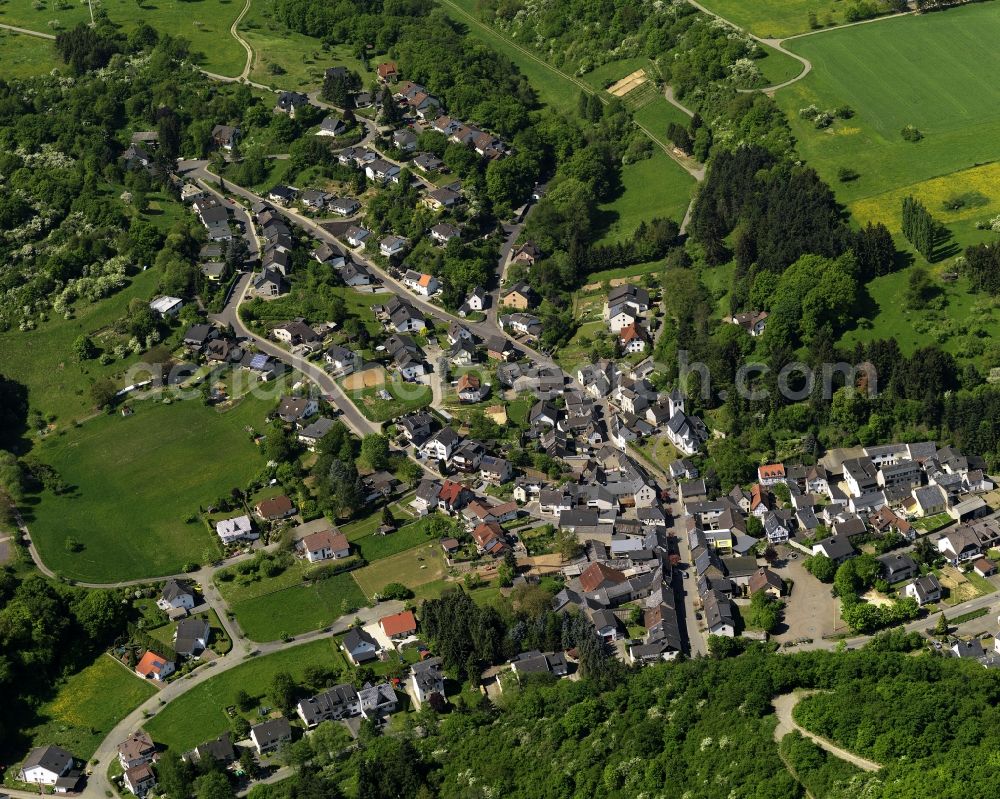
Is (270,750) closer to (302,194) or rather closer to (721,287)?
(721,287)

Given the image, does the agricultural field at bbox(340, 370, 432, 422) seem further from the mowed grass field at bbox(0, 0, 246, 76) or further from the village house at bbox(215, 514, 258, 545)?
the mowed grass field at bbox(0, 0, 246, 76)

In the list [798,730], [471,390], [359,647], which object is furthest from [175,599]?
[798,730]

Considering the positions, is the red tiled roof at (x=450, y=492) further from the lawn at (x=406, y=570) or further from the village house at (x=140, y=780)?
the village house at (x=140, y=780)

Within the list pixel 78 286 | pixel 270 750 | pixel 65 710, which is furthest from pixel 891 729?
pixel 78 286

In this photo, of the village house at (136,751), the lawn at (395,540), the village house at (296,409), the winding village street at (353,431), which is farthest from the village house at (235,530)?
the village house at (136,751)

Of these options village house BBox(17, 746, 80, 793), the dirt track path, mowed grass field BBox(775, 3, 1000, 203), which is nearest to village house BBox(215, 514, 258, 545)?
village house BBox(17, 746, 80, 793)
